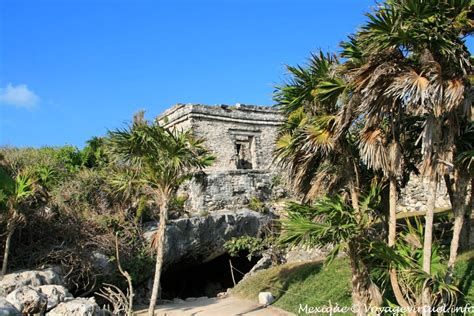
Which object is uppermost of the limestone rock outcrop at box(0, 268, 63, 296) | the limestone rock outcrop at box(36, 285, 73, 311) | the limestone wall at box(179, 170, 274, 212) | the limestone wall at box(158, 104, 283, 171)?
the limestone wall at box(158, 104, 283, 171)

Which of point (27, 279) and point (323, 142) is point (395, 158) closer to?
point (323, 142)

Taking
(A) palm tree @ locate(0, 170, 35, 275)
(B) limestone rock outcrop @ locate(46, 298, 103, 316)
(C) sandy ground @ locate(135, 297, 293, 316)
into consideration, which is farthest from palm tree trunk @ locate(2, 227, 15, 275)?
(C) sandy ground @ locate(135, 297, 293, 316)

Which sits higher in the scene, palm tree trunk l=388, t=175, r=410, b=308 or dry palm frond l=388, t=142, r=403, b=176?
dry palm frond l=388, t=142, r=403, b=176

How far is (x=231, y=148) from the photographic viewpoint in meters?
18.9

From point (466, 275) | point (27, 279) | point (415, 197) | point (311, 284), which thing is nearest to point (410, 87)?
point (466, 275)

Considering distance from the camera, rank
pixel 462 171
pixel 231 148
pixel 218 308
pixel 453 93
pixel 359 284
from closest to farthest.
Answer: pixel 453 93 → pixel 359 284 → pixel 462 171 → pixel 218 308 → pixel 231 148

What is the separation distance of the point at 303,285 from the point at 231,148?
8645 mm

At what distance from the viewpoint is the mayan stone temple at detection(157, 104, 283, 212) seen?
1692 cm

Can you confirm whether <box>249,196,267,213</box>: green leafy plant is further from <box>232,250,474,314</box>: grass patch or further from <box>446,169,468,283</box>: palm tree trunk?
<box>446,169,468,283</box>: palm tree trunk

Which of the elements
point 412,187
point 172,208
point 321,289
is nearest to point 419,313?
point 321,289

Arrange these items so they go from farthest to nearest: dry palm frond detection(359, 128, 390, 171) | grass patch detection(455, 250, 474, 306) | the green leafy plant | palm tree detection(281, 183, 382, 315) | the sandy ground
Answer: the green leafy plant, the sandy ground, grass patch detection(455, 250, 474, 306), dry palm frond detection(359, 128, 390, 171), palm tree detection(281, 183, 382, 315)

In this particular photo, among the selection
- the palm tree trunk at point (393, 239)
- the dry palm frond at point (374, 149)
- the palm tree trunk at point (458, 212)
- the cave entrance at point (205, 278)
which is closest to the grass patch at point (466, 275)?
the palm tree trunk at point (458, 212)

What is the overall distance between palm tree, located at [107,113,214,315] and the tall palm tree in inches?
168

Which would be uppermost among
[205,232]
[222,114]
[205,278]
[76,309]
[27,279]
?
[222,114]
